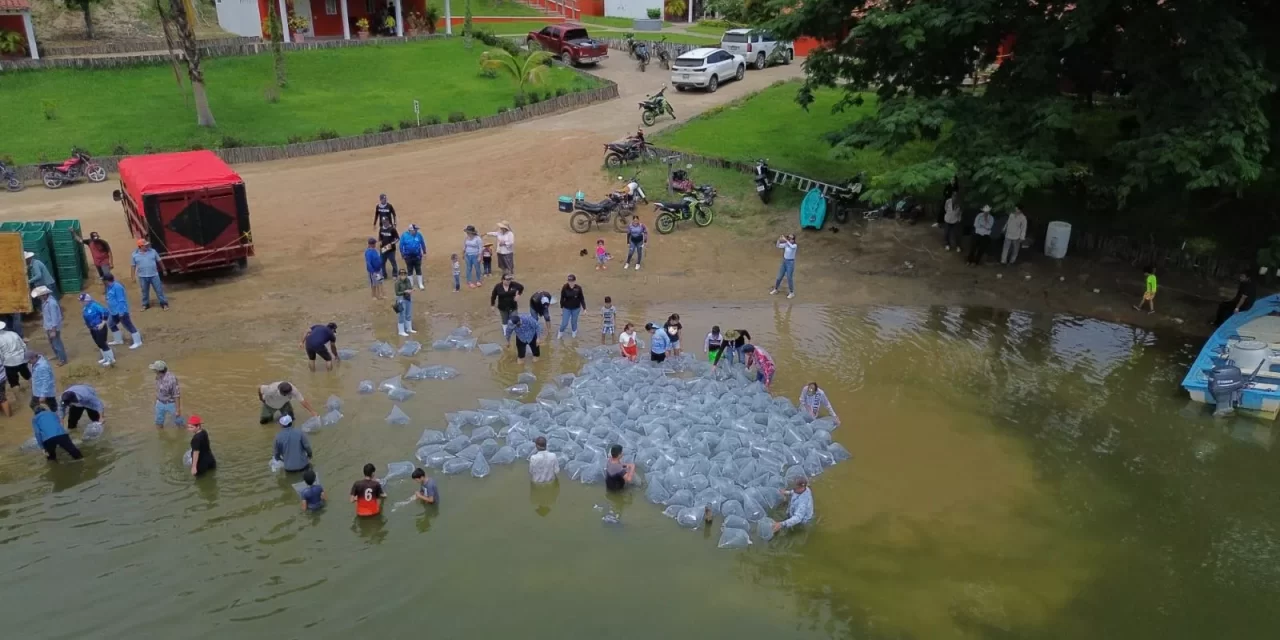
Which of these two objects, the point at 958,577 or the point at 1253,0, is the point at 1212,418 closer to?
the point at 958,577

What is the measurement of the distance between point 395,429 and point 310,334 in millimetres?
2933

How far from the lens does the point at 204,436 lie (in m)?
12.1

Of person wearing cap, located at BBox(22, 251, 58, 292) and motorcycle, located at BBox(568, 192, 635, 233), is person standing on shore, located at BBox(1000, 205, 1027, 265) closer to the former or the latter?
motorcycle, located at BBox(568, 192, 635, 233)

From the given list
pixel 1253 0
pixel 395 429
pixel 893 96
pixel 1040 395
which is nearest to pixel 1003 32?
pixel 893 96

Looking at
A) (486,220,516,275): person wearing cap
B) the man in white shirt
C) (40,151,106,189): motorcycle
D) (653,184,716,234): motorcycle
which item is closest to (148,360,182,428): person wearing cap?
the man in white shirt

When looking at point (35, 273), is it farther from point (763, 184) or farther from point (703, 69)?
point (703, 69)

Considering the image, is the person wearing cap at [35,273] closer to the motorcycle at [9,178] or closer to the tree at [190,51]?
the motorcycle at [9,178]

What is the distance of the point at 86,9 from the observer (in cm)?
4184

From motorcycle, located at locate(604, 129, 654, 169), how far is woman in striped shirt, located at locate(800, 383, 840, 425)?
13.9 meters

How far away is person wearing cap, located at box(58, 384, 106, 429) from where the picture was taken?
1307 cm

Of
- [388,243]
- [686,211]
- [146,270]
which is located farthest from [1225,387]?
[146,270]

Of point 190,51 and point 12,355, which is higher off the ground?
point 190,51

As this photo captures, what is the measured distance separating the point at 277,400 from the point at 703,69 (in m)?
26.0

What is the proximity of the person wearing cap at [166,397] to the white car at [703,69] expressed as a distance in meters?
26.1
